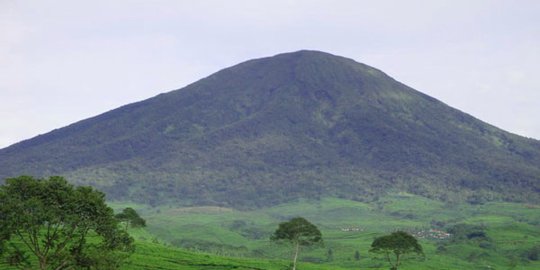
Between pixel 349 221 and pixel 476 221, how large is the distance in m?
37.1

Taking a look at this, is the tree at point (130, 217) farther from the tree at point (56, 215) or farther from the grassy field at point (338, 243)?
the tree at point (56, 215)

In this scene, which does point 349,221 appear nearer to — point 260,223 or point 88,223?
point 260,223

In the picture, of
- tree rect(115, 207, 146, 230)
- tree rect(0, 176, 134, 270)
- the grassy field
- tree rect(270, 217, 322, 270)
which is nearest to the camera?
tree rect(0, 176, 134, 270)

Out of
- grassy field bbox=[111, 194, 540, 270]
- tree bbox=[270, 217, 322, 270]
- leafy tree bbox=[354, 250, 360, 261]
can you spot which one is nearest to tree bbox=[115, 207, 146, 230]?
grassy field bbox=[111, 194, 540, 270]

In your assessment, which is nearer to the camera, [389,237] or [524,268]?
[389,237]

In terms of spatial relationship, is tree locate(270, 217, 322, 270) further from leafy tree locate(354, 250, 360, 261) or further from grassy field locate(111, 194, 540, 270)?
leafy tree locate(354, 250, 360, 261)

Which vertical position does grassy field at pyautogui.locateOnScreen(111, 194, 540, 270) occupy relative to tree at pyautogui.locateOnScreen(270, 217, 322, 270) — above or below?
below

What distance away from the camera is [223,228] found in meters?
175

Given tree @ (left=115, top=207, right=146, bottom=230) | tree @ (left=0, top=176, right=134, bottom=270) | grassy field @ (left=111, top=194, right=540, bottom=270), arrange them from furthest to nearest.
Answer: tree @ (left=115, top=207, right=146, bottom=230)
grassy field @ (left=111, top=194, right=540, bottom=270)
tree @ (left=0, top=176, right=134, bottom=270)

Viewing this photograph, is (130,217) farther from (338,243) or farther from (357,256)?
(338,243)

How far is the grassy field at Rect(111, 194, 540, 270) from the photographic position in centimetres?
7406

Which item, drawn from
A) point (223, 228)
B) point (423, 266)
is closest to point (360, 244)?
point (423, 266)

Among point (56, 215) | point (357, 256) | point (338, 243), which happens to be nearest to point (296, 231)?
point (56, 215)

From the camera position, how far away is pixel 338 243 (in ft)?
452
